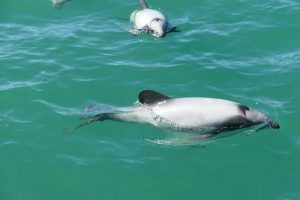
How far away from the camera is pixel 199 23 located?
17.7 metres

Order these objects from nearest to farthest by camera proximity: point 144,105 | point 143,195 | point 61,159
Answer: point 143,195 < point 61,159 < point 144,105

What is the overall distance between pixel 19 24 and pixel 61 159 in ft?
24.3

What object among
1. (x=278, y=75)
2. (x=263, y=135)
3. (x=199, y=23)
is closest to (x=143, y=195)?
(x=263, y=135)

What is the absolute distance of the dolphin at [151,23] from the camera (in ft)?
55.2

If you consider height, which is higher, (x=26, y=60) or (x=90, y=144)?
(x=26, y=60)

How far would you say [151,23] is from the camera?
666 inches

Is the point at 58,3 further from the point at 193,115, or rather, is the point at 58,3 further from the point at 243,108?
the point at 243,108

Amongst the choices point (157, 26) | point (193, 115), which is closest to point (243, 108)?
point (193, 115)

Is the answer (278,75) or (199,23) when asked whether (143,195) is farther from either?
(199,23)

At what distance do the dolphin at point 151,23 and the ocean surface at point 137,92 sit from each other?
0.97 ft

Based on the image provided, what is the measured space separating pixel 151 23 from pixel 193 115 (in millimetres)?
5322

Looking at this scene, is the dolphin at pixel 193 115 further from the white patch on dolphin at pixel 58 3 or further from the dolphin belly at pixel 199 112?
the white patch on dolphin at pixel 58 3

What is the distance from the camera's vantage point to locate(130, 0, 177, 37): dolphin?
16828 millimetres

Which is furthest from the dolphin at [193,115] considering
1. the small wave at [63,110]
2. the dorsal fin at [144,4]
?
the dorsal fin at [144,4]
